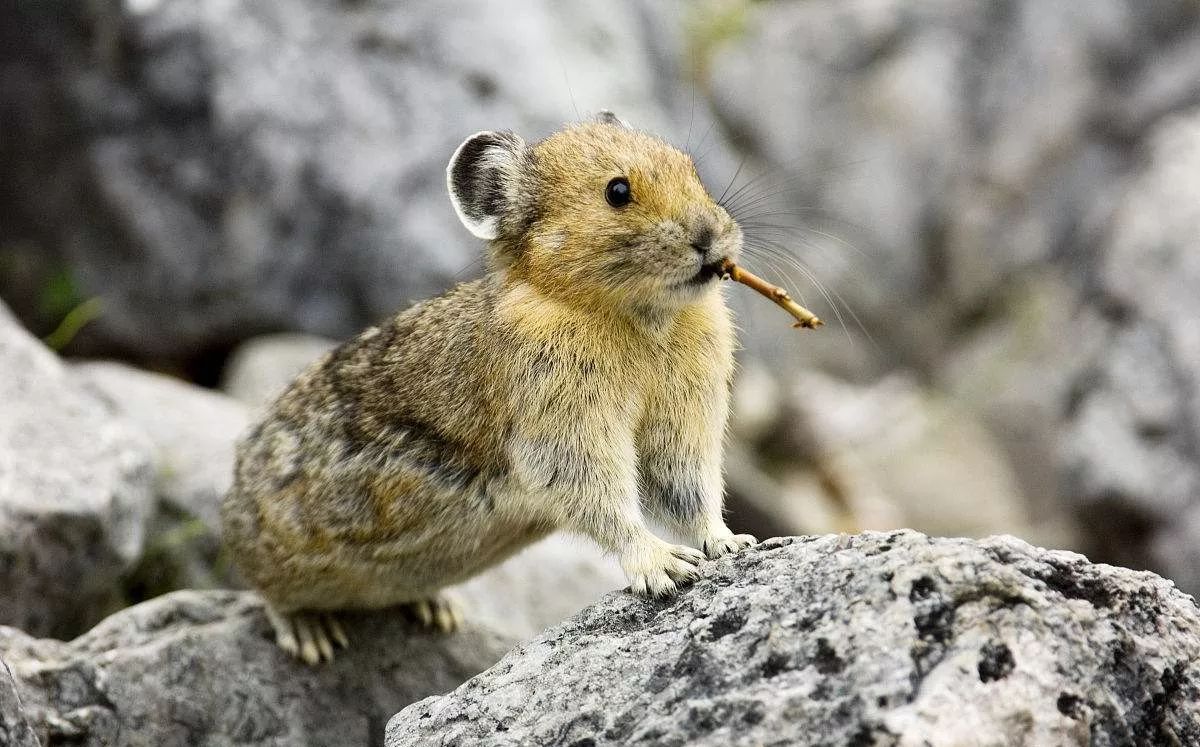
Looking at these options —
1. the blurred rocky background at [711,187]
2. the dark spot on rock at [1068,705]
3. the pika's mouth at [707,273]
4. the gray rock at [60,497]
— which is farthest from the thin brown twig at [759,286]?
the gray rock at [60,497]

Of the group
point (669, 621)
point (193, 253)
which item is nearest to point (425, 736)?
point (669, 621)

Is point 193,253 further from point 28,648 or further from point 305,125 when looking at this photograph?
point 28,648

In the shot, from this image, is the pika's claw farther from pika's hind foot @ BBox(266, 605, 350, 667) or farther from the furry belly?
the furry belly

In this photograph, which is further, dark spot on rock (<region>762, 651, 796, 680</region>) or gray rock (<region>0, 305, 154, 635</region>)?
gray rock (<region>0, 305, 154, 635</region>)

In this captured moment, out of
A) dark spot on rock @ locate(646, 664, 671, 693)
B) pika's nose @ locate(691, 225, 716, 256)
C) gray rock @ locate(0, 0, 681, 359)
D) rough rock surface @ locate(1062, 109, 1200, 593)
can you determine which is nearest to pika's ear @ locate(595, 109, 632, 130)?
pika's nose @ locate(691, 225, 716, 256)

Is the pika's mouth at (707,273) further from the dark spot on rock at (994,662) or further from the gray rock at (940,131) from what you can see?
the gray rock at (940,131)

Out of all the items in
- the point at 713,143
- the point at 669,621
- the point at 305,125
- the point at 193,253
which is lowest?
the point at 669,621
